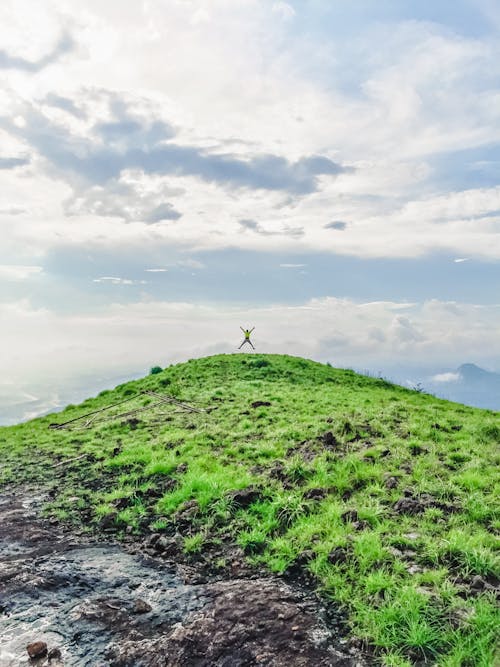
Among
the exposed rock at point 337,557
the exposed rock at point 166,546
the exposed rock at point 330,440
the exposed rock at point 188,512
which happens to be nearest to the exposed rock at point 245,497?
the exposed rock at point 188,512

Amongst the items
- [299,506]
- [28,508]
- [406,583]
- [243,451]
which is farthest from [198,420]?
[406,583]

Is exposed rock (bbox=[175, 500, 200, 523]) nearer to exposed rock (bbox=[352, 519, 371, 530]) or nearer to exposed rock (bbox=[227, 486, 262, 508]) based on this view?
exposed rock (bbox=[227, 486, 262, 508])

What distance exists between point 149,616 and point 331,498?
5216mm

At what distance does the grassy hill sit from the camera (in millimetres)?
7723

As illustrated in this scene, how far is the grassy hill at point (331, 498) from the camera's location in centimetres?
772

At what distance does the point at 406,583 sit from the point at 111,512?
8012 millimetres

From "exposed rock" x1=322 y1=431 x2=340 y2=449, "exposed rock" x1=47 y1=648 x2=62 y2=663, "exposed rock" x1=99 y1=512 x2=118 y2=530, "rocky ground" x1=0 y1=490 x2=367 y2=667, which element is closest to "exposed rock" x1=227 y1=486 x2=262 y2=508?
"rocky ground" x1=0 y1=490 x2=367 y2=667

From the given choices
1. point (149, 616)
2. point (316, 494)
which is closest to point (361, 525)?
point (316, 494)

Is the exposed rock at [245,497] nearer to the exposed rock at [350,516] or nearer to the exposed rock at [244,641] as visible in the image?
the exposed rock at [350,516]

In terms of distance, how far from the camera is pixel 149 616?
8391mm

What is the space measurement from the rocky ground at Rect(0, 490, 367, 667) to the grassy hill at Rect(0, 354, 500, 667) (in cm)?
66

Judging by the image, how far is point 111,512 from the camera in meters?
13.2

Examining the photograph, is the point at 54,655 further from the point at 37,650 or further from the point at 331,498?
the point at 331,498

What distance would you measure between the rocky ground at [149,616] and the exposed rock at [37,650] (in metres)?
0.01
